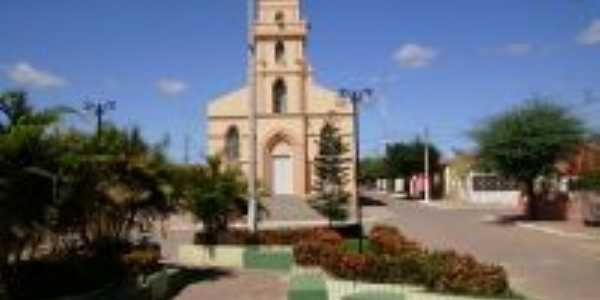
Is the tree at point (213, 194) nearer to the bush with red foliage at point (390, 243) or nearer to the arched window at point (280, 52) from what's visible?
the bush with red foliage at point (390, 243)

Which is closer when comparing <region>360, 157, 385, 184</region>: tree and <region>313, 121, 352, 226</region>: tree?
<region>313, 121, 352, 226</region>: tree

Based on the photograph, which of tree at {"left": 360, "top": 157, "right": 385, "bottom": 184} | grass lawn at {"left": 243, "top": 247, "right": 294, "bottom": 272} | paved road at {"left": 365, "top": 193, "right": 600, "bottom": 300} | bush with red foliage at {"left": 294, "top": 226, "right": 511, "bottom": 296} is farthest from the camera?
tree at {"left": 360, "top": 157, "right": 385, "bottom": 184}

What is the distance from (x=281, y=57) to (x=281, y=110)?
344 cm

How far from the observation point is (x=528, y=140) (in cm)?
Answer: 4244

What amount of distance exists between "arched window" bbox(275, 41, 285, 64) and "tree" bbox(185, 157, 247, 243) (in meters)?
40.9

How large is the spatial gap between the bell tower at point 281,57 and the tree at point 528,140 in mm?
25102

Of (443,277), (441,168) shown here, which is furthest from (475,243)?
(441,168)

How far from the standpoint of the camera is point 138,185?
71.3 feet

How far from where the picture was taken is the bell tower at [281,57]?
67.8m

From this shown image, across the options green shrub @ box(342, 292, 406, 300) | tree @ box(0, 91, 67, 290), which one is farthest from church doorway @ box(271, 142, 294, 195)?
green shrub @ box(342, 292, 406, 300)

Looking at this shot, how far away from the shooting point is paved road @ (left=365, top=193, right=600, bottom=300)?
20225 millimetres

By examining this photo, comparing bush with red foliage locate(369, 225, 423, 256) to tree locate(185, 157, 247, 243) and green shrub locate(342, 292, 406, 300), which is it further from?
green shrub locate(342, 292, 406, 300)

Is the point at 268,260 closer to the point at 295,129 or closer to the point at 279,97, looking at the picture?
the point at 295,129

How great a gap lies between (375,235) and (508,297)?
36.0 ft
